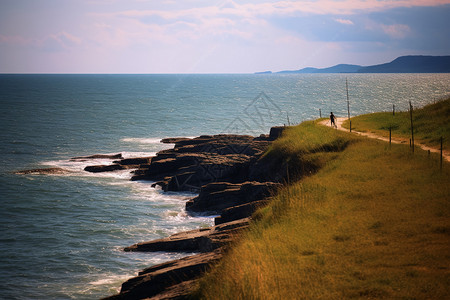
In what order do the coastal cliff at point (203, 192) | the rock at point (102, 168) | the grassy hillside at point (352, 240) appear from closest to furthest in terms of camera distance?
the grassy hillside at point (352, 240) < the coastal cliff at point (203, 192) < the rock at point (102, 168)

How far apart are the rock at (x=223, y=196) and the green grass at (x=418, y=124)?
1141cm

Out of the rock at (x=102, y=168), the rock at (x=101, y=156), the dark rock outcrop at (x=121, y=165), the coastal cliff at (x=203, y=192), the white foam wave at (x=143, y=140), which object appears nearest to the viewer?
the coastal cliff at (x=203, y=192)

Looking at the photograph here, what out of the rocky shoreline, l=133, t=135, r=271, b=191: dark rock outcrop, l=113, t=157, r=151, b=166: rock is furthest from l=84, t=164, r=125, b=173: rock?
l=133, t=135, r=271, b=191: dark rock outcrop

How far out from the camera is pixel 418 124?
34.4m

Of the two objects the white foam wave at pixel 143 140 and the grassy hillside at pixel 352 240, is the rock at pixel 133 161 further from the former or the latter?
the grassy hillside at pixel 352 240

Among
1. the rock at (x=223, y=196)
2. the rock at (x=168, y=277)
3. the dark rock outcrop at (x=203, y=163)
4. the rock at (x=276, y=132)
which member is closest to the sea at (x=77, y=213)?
the rock at (x=223, y=196)

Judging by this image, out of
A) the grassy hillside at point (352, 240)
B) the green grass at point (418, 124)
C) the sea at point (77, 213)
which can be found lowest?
the sea at point (77, 213)

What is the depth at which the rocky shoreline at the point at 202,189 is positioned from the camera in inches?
691

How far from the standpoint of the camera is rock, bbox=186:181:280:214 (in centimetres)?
3039

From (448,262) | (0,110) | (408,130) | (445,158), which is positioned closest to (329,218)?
(448,262)

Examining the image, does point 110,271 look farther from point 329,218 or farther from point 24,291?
point 329,218

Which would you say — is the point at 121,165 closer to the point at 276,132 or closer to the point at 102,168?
the point at 102,168

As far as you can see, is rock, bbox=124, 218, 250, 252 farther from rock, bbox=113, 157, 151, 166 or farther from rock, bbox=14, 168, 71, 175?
rock, bbox=14, 168, 71, 175

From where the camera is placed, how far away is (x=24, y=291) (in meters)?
24.0
